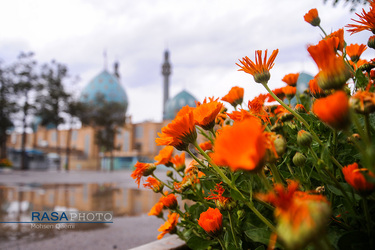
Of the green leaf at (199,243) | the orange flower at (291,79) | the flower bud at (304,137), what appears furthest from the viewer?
the orange flower at (291,79)

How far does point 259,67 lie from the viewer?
0.62 metres

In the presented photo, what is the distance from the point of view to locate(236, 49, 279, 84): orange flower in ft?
2.00

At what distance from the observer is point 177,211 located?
88 cm

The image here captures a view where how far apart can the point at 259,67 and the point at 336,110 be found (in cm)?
29

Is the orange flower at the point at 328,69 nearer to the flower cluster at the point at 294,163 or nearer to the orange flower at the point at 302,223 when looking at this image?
the flower cluster at the point at 294,163

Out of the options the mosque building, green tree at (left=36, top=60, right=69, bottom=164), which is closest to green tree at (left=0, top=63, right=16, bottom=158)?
green tree at (left=36, top=60, right=69, bottom=164)

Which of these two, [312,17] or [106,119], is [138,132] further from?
[312,17]

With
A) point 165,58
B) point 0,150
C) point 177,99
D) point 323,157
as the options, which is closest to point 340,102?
point 323,157

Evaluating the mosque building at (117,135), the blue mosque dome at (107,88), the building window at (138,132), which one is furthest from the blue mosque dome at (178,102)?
the building window at (138,132)

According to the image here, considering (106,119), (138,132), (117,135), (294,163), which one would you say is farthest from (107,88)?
(294,163)

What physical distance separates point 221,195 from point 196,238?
21 cm

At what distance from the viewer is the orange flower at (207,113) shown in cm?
60

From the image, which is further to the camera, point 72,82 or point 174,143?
point 72,82

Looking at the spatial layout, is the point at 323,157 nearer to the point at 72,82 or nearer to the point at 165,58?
the point at 72,82
